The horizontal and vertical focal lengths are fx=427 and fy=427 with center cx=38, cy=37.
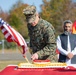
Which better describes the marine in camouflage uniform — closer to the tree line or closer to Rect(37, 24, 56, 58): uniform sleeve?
Rect(37, 24, 56, 58): uniform sleeve

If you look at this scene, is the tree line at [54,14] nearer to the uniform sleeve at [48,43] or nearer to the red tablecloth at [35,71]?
the uniform sleeve at [48,43]

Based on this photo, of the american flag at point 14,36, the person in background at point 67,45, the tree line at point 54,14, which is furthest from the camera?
the tree line at point 54,14

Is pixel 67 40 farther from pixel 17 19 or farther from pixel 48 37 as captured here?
pixel 17 19

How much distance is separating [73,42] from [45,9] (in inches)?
1887

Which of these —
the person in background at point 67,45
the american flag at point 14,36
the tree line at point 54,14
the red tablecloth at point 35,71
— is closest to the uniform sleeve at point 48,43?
the american flag at point 14,36

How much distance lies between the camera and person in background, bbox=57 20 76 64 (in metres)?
8.42

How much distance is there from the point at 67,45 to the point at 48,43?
2467 millimetres

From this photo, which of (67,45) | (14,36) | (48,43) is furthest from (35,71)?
(67,45)

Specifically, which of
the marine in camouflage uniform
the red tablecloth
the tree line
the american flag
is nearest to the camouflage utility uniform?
the marine in camouflage uniform

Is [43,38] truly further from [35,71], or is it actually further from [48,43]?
[35,71]

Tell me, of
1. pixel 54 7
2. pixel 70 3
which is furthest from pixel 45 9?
pixel 70 3

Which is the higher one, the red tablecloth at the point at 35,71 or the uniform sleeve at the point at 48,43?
the uniform sleeve at the point at 48,43

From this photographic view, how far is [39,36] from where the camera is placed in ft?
20.8

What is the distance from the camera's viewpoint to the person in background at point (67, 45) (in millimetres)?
8422
